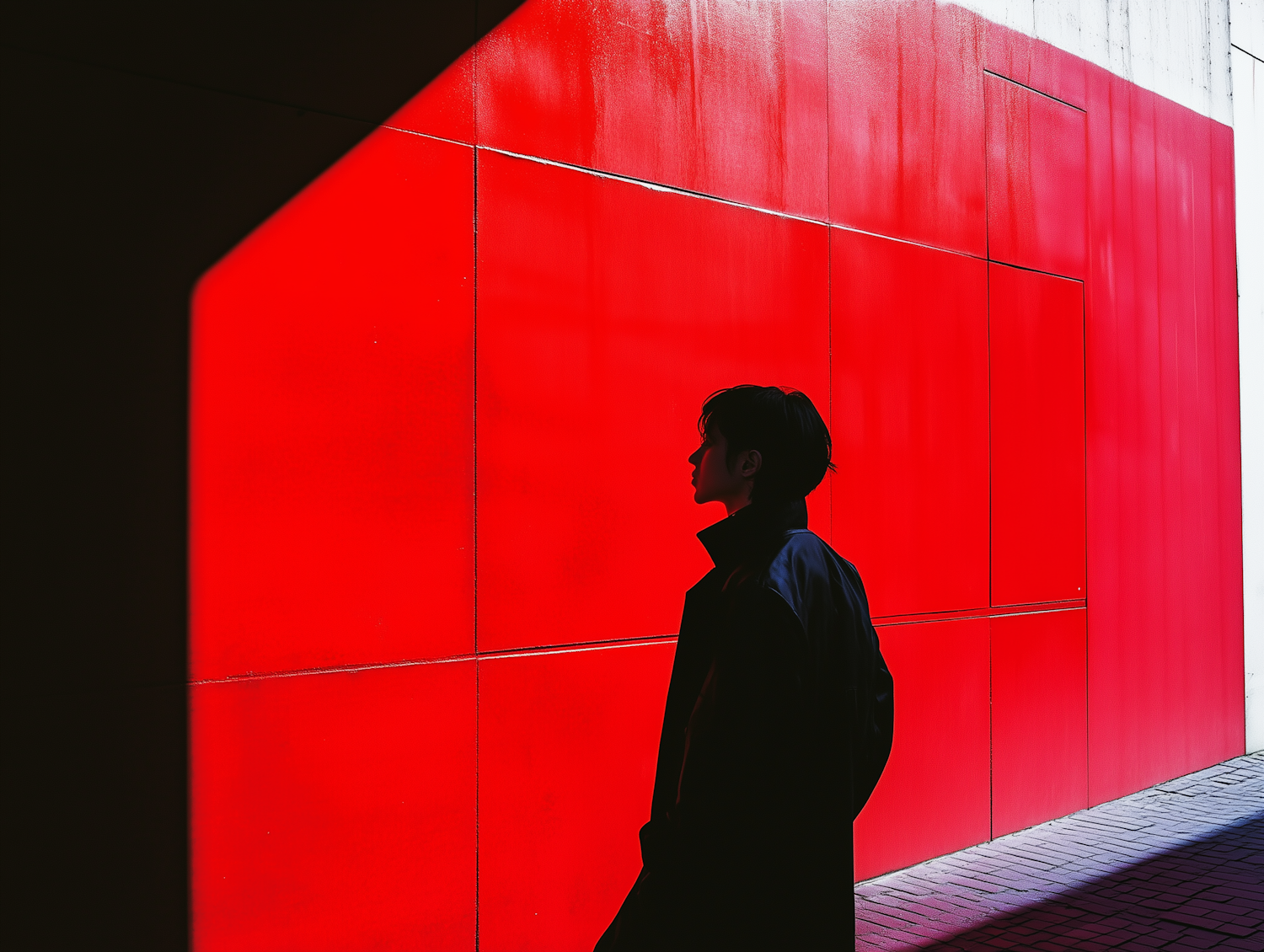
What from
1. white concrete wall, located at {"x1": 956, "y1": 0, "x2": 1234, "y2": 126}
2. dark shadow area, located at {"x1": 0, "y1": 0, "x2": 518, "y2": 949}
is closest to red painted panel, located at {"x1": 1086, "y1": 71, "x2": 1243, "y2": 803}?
white concrete wall, located at {"x1": 956, "y1": 0, "x2": 1234, "y2": 126}

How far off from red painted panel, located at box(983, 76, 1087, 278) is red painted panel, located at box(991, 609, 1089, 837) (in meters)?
2.10

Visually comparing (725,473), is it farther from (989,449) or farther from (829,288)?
(989,449)

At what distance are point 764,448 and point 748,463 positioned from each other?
0.16 feet

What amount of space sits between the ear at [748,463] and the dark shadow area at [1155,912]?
310cm

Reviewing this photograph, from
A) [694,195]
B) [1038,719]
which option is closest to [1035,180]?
[694,195]

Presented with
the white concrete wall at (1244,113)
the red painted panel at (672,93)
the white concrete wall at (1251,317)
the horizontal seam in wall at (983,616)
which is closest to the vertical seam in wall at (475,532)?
the red painted panel at (672,93)

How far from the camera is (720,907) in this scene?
213 cm

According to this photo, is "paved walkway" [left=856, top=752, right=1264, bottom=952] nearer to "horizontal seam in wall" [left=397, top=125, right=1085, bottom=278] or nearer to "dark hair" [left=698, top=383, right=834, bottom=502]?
"dark hair" [left=698, top=383, right=834, bottom=502]

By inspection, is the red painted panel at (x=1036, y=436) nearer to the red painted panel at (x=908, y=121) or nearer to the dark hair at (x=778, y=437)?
the red painted panel at (x=908, y=121)

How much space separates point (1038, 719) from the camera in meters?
6.55

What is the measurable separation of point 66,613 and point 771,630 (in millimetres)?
2153

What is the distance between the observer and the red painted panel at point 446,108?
404 cm

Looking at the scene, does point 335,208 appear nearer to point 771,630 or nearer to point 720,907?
point 771,630

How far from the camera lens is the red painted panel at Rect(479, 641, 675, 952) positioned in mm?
4199
